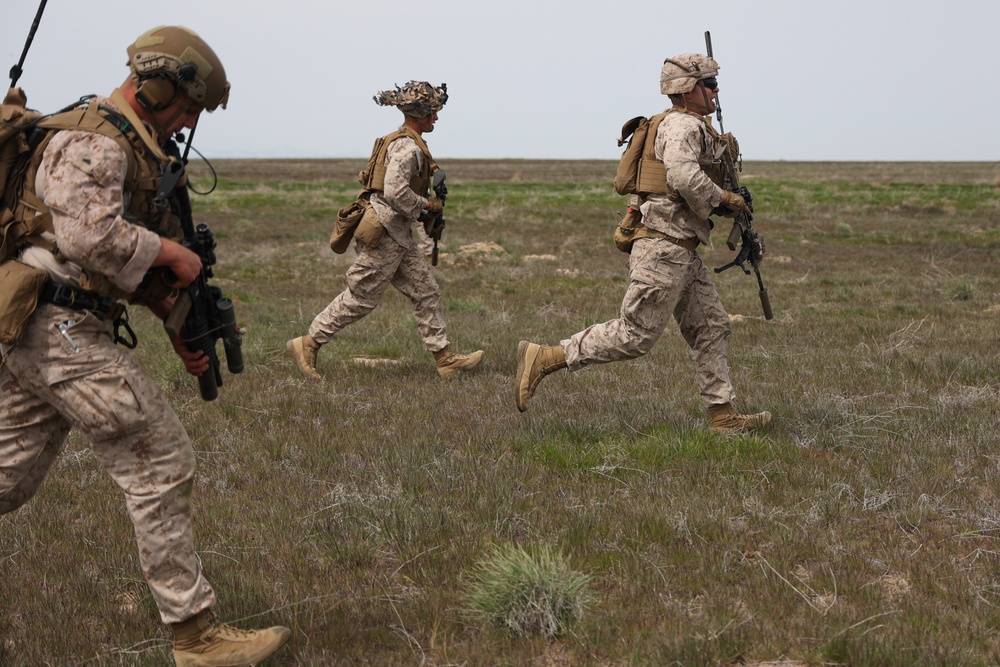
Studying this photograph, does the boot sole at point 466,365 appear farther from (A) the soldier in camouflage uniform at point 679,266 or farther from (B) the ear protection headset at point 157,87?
(B) the ear protection headset at point 157,87

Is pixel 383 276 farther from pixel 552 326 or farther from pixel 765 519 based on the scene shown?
pixel 765 519

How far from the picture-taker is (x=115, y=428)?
317cm

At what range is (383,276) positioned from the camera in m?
8.28

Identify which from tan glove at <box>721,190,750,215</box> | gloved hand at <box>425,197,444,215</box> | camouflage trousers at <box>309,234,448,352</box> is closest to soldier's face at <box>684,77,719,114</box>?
tan glove at <box>721,190,750,215</box>

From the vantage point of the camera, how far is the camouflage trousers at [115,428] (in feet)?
10.4

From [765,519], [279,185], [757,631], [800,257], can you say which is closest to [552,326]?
[765,519]

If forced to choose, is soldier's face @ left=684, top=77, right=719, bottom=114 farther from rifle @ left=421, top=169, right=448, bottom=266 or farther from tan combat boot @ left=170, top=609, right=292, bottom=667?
tan combat boot @ left=170, top=609, right=292, bottom=667

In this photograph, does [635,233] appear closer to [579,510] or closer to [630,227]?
[630,227]

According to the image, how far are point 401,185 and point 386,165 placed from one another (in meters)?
0.27

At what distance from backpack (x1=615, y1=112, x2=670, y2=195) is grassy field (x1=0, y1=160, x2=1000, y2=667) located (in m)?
1.56

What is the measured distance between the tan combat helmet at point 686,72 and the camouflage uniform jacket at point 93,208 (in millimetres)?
3771

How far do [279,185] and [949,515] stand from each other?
45.7 m

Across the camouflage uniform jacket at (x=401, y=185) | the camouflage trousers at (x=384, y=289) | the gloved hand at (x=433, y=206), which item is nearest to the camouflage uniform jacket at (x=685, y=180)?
the camouflage uniform jacket at (x=401, y=185)

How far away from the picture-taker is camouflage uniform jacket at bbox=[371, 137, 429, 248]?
7859 mm
